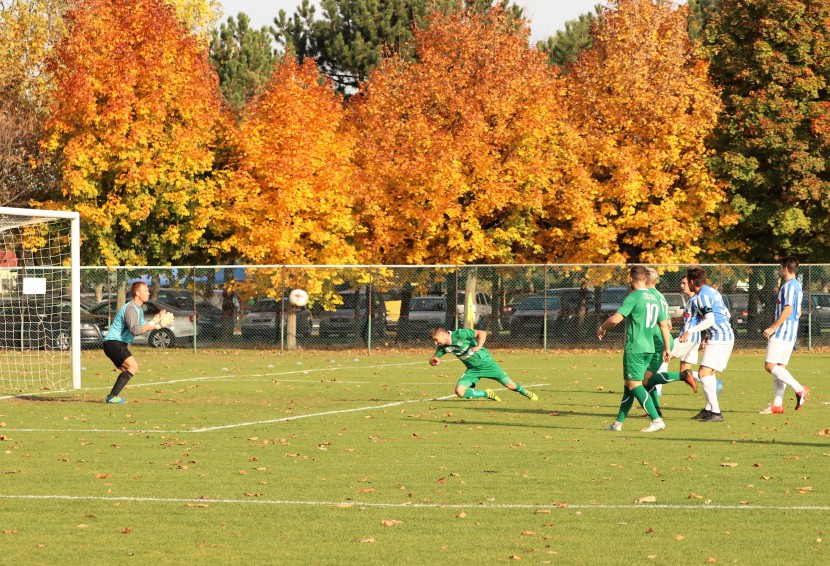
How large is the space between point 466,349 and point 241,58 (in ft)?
117

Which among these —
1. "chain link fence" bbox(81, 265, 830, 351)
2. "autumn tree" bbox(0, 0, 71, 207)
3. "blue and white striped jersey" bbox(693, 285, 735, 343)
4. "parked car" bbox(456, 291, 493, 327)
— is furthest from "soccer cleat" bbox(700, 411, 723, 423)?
"autumn tree" bbox(0, 0, 71, 207)

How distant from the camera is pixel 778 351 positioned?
1600cm

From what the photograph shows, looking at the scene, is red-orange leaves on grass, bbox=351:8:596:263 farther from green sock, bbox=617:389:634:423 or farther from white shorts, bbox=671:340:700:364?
green sock, bbox=617:389:634:423

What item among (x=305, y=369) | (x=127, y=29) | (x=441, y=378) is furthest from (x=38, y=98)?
(x=441, y=378)

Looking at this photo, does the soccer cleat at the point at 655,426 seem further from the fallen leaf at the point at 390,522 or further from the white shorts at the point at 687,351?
the fallen leaf at the point at 390,522

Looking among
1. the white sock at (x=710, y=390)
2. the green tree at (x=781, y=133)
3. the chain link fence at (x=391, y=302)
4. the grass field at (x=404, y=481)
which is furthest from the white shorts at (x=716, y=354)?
the green tree at (x=781, y=133)

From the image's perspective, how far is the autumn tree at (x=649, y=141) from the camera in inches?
1383

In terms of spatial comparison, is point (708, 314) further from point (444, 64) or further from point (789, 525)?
point (444, 64)

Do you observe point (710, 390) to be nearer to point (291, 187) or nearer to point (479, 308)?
point (479, 308)

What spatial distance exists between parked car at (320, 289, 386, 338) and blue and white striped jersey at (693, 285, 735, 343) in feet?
58.0

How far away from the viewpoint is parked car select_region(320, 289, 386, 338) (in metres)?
32.6

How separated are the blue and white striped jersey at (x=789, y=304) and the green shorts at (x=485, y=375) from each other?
3.57 meters

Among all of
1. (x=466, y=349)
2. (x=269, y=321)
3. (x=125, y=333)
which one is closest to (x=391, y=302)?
(x=269, y=321)

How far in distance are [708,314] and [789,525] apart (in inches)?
269
